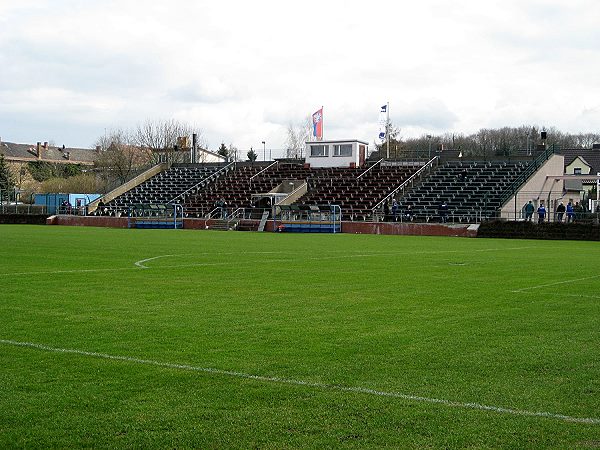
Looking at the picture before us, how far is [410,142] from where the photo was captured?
12838 centimetres

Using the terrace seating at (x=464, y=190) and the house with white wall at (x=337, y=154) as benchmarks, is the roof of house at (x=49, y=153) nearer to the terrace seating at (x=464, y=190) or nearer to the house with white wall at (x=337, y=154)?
the house with white wall at (x=337, y=154)

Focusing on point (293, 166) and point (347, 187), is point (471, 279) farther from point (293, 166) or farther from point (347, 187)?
point (293, 166)

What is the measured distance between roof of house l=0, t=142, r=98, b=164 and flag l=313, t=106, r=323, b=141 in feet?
245

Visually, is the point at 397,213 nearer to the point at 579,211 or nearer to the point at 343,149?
the point at 579,211

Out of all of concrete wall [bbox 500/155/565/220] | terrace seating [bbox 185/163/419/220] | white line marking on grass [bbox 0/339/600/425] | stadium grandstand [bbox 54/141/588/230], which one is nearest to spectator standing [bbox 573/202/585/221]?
concrete wall [bbox 500/155/565/220]

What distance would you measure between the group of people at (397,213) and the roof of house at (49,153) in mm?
96418

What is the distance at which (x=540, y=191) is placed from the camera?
56938mm

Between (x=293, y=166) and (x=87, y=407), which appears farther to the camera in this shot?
(x=293, y=166)

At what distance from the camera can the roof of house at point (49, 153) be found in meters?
144

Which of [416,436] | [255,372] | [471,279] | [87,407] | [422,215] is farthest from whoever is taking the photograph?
[422,215]

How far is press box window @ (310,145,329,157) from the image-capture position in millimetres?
69875

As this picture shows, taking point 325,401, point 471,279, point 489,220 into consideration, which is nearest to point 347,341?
point 325,401

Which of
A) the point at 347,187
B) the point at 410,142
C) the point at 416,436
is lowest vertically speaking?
the point at 416,436

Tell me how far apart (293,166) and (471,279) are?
176 ft
